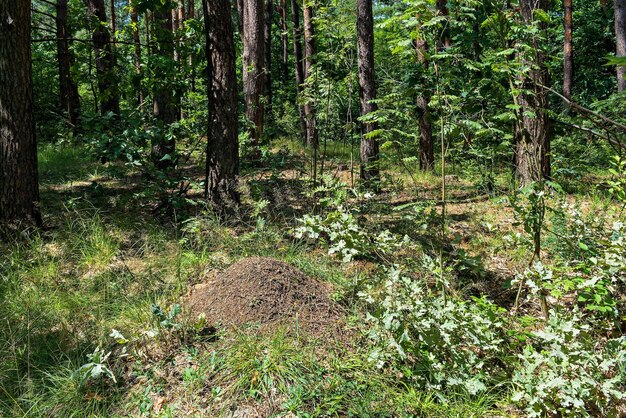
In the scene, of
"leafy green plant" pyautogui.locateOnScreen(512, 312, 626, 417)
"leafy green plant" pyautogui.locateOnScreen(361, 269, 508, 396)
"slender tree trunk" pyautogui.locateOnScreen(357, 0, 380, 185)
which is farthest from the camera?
"slender tree trunk" pyautogui.locateOnScreen(357, 0, 380, 185)

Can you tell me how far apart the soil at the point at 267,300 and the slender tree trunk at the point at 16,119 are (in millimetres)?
2452

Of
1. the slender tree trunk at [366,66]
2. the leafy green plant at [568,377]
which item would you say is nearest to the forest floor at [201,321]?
the leafy green plant at [568,377]

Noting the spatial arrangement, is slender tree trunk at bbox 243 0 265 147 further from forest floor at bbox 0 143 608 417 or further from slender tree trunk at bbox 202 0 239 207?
forest floor at bbox 0 143 608 417

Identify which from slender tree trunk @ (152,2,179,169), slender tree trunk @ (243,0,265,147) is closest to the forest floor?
slender tree trunk @ (152,2,179,169)

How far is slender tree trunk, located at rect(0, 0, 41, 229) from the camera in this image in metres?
4.57

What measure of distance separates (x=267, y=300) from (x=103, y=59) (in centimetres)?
637

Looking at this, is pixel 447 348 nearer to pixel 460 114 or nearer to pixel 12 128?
pixel 460 114

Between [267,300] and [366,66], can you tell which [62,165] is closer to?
[366,66]

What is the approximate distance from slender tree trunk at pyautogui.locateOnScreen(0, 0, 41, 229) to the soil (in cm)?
245

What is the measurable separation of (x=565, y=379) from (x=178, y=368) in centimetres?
253

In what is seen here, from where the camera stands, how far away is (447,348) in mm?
2871

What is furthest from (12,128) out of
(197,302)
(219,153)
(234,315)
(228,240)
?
(234,315)

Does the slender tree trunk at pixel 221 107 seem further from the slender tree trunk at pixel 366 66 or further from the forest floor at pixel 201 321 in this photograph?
the slender tree trunk at pixel 366 66

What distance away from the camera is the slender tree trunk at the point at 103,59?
613cm
